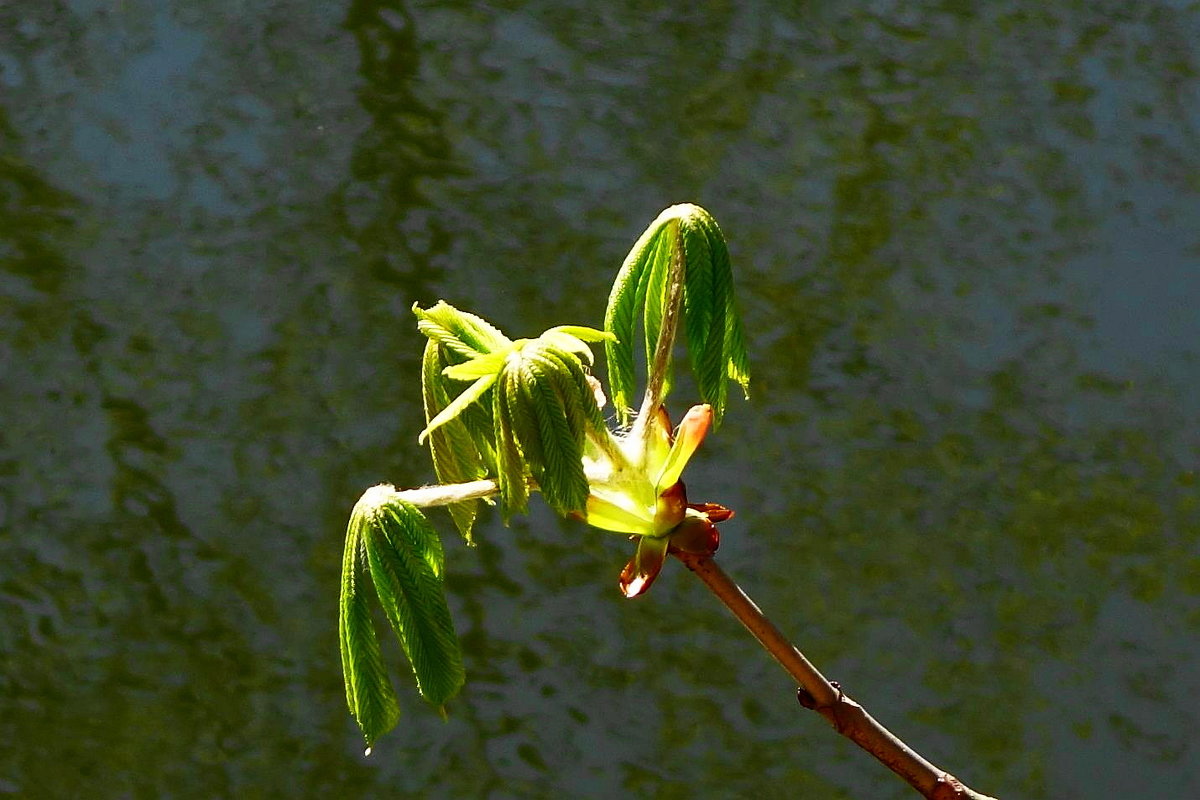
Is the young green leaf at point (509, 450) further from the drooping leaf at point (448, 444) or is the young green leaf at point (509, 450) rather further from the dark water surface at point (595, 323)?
the dark water surface at point (595, 323)

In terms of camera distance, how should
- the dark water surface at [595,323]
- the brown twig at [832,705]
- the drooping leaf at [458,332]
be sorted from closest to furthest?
the brown twig at [832,705], the drooping leaf at [458,332], the dark water surface at [595,323]

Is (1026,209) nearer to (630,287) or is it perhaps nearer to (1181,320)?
(1181,320)

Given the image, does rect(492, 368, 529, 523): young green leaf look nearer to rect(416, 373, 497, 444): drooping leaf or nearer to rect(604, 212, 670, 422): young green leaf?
rect(416, 373, 497, 444): drooping leaf

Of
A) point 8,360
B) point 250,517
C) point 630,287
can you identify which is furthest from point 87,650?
point 630,287

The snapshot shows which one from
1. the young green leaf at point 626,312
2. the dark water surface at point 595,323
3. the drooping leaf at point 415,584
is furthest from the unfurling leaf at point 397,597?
the dark water surface at point 595,323

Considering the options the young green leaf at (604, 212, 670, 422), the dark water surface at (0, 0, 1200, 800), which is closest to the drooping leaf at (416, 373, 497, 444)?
the young green leaf at (604, 212, 670, 422)

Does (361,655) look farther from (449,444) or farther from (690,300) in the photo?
(690,300)
